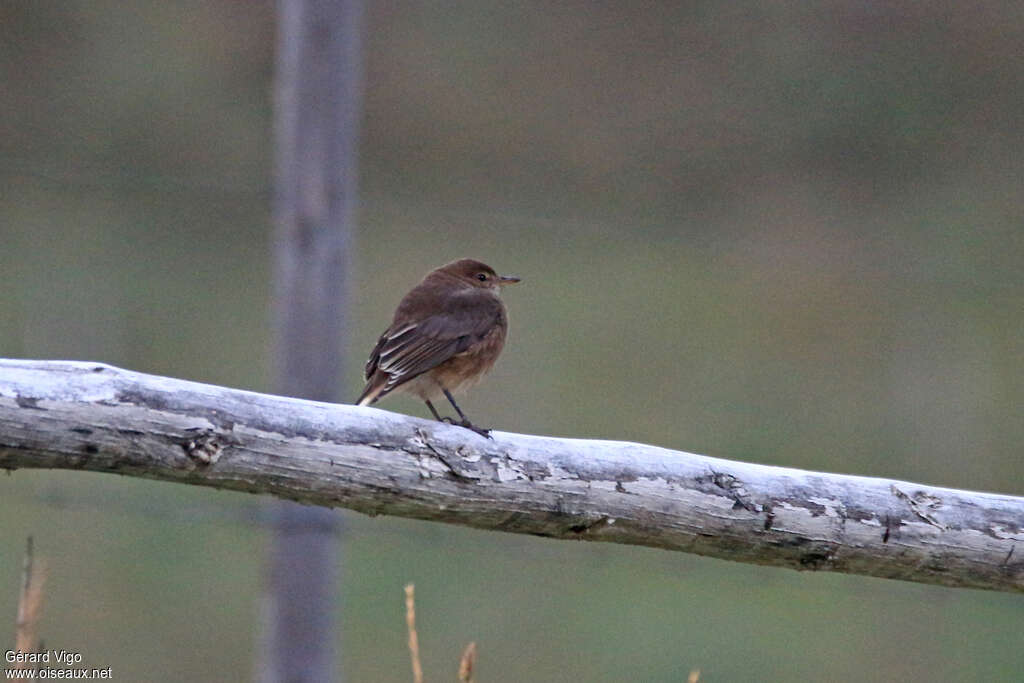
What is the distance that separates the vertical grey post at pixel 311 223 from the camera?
4.50 metres

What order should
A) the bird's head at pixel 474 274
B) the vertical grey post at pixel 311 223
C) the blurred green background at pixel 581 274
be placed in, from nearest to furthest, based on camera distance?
the vertical grey post at pixel 311 223 < the bird's head at pixel 474 274 < the blurred green background at pixel 581 274

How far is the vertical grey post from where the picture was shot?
450 cm

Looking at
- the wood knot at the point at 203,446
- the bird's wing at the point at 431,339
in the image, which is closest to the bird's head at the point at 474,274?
the bird's wing at the point at 431,339

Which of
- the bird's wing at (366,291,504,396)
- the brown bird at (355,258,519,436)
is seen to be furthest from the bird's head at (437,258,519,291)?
the bird's wing at (366,291,504,396)

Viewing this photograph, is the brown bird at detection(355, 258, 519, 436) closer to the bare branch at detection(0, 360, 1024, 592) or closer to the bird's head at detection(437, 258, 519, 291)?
the bird's head at detection(437, 258, 519, 291)

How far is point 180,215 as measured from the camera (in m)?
13.0

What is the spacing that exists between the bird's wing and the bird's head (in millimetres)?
416

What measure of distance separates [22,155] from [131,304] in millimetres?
3099

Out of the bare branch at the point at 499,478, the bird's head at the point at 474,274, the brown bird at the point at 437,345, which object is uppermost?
the bird's head at the point at 474,274

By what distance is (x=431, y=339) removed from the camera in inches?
186

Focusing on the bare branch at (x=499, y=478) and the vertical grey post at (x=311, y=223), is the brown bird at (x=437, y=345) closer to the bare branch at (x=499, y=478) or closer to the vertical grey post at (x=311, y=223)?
the vertical grey post at (x=311, y=223)

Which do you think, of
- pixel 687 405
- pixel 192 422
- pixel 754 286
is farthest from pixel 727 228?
pixel 192 422

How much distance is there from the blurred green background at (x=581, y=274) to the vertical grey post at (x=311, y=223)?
0.44 meters

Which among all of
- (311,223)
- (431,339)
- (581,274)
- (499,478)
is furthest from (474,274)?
(581,274)
